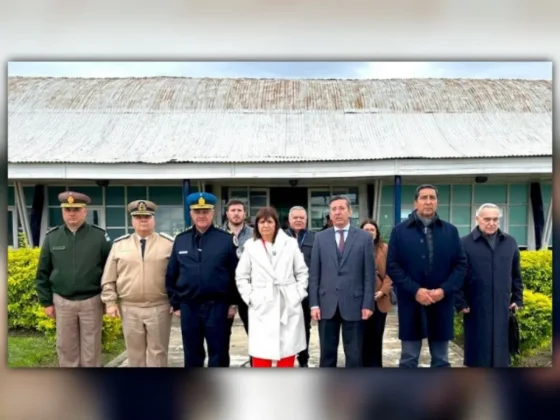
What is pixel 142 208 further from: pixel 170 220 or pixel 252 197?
pixel 252 197

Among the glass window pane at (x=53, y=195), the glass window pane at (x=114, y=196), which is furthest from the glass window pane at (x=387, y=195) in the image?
the glass window pane at (x=53, y=195)

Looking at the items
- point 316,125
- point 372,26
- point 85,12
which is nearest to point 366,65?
point 372,26

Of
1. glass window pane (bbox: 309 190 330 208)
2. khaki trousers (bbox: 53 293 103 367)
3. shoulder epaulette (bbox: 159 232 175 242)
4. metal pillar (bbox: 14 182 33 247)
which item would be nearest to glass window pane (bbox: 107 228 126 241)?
shoulder epaulette (bbox: 159 232 175 242)

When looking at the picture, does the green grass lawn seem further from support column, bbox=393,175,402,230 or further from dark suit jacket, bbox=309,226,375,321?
support column, bbox=393,175,402,230

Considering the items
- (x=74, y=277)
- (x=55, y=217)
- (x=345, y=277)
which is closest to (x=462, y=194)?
(x=345, y=277)

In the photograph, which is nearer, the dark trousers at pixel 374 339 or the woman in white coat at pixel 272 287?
the woman in white coat at pixel 272 287

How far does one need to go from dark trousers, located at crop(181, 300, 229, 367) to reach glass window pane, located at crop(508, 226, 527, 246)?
1991 mm

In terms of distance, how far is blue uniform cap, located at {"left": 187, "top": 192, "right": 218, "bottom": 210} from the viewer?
111 inches

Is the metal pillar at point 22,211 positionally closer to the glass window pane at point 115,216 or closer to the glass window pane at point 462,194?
the glass window pane at point 115,216

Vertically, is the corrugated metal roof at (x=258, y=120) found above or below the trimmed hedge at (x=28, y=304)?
above

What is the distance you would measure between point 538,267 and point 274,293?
183 cm

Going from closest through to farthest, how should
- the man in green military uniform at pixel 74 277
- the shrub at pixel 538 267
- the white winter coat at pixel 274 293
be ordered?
the white winter coat at pixel 274 293 → the man in green military uniform at pixel 74 277 → the shrub at pixel 538 267

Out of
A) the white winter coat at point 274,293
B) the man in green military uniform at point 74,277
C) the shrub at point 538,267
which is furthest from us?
the shrub at point 538,267

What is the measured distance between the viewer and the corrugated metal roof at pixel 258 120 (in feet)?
9.81
